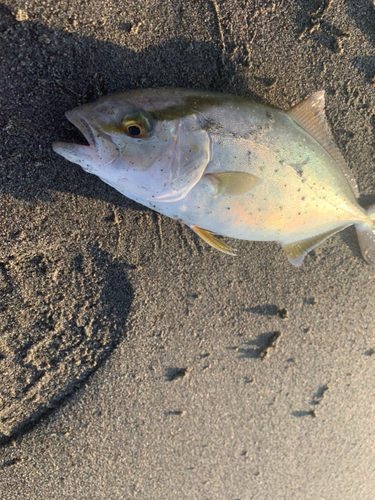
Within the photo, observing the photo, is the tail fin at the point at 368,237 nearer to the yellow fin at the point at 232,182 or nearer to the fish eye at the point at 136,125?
the yellow fin at the point at 232,182

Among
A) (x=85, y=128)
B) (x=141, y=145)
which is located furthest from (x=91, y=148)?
(x=141, y=145)

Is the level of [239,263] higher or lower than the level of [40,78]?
lower

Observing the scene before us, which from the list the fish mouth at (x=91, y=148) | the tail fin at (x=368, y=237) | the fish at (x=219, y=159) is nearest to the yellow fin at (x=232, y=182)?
the fish at (x=219, y=159)

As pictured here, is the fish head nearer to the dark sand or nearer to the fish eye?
the fish eye

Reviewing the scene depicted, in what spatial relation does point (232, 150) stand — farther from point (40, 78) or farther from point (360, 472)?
point (360, 472)

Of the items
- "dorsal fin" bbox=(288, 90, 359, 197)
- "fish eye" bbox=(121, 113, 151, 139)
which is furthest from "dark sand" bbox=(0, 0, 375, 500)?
"fish eye" bbox=(121, 113, 151, 139)

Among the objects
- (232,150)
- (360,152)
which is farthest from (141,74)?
(360,152)
